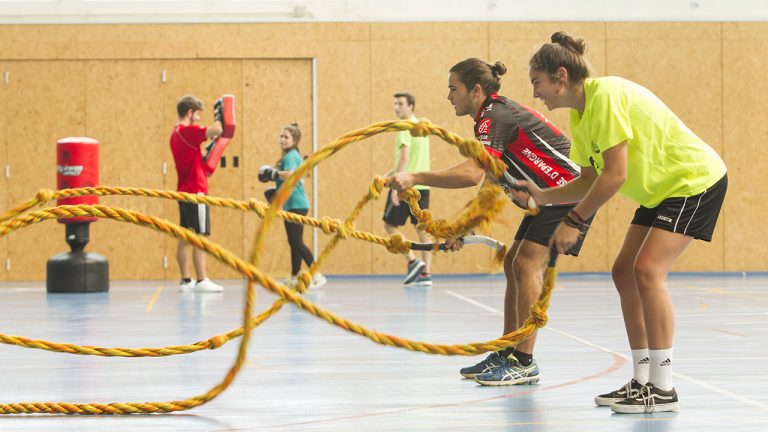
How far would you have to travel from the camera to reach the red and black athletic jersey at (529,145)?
579cm

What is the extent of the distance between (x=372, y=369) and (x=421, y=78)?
401 inches

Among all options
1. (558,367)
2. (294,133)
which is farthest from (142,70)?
(558,367)

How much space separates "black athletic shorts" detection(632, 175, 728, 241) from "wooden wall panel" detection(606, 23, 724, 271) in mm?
11621

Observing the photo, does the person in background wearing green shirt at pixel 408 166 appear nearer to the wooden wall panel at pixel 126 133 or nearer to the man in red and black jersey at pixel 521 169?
the wooden wall panel at pixel 126 133

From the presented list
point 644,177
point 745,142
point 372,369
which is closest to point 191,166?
point 372,369

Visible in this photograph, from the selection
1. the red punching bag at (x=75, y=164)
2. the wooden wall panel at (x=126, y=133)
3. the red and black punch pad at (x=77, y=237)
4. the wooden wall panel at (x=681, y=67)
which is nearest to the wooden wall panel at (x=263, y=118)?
the wooden wall panel at (x=126, y=133)

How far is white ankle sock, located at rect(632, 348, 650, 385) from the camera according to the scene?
511 centimetres

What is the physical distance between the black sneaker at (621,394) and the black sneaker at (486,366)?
A: 802 mm

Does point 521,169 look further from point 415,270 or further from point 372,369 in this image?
point 415,270

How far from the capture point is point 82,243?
13.0m

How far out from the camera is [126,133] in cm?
1602

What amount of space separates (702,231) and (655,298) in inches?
14.8

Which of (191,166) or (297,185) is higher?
(191,166)

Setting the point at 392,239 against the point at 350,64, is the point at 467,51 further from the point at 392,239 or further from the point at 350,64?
the point at 392,239
